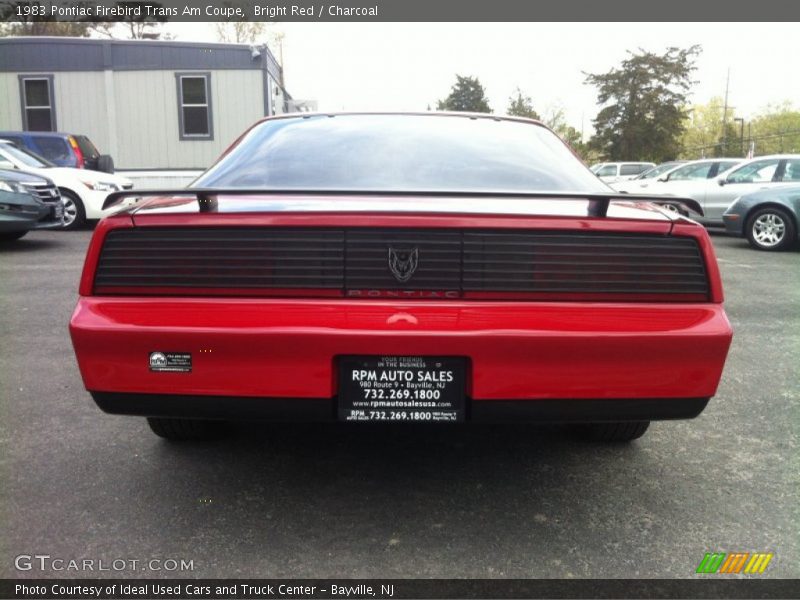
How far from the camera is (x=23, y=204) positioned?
9086 mm

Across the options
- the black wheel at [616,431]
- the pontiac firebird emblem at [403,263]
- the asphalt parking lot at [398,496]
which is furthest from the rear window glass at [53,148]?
the pontiac firebird emblem at [403,263]

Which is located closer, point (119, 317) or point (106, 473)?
point (119, 317)

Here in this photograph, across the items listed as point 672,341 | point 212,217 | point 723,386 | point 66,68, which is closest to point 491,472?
point 672,341

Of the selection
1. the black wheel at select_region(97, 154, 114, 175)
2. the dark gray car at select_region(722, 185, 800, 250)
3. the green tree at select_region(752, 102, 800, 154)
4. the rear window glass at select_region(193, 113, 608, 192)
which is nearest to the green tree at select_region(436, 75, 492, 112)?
the green tree at select_region(752, 102, 800, 154)

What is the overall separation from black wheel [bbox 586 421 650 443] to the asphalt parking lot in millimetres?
90

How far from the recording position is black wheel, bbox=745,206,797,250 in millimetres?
10359

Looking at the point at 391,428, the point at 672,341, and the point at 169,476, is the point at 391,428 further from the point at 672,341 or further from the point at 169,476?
the point at 672,341

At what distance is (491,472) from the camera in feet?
9.75

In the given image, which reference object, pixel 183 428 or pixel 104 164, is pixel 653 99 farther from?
pixel 183 428

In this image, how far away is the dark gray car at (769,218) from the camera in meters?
10.3

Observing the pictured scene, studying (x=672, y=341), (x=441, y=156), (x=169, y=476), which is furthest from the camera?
(x=441, y=156)

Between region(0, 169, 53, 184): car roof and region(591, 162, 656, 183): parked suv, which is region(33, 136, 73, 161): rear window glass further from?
region(591, 162, 656, 183): parked suv

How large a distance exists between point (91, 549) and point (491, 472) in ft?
4.89

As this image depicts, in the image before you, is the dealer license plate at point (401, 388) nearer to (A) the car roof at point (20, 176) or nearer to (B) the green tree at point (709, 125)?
(A) the car roof at point (20, 176)
